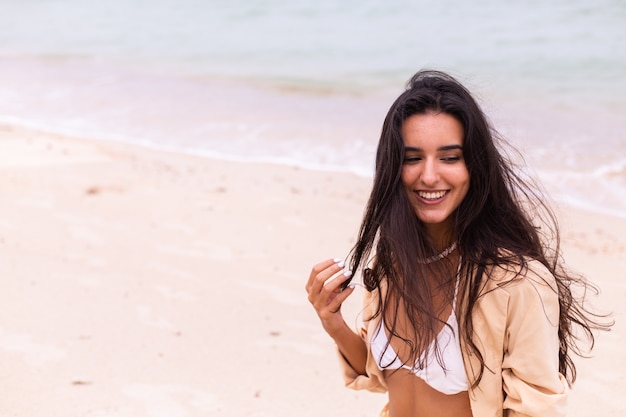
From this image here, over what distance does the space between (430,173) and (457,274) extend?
275 mm

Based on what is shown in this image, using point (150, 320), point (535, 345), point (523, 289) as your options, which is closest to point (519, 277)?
point (523, 289)

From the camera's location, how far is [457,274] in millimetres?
2082

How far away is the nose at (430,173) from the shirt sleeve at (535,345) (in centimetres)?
31

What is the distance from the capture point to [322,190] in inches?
281

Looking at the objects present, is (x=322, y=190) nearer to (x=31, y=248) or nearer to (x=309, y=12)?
(x=31, y=248)

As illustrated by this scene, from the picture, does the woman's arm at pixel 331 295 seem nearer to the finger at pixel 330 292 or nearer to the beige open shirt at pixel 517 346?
the finger at pixel 330 292

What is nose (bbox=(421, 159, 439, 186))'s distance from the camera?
2016 mm

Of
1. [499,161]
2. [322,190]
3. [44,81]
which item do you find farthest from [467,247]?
[44,81]

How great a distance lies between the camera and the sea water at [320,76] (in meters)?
8.74

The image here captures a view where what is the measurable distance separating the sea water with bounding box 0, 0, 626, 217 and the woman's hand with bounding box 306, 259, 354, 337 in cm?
313

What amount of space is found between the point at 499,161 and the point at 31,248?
405 centimetres

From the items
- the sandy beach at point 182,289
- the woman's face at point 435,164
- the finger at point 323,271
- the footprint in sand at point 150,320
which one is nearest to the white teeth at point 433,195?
the woman's face at point 435,164

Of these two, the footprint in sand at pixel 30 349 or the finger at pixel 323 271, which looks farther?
the footprint in sand at pixel 30 349

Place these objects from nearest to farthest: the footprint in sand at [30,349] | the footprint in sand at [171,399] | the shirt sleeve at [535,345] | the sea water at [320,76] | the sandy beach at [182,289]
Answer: the shirt sleeve at [535,345]
the footprint in sand at [171,399]
the sandy beach at [182,289]
the footprint in sand at [30,349]
the sea water at [320,76]
